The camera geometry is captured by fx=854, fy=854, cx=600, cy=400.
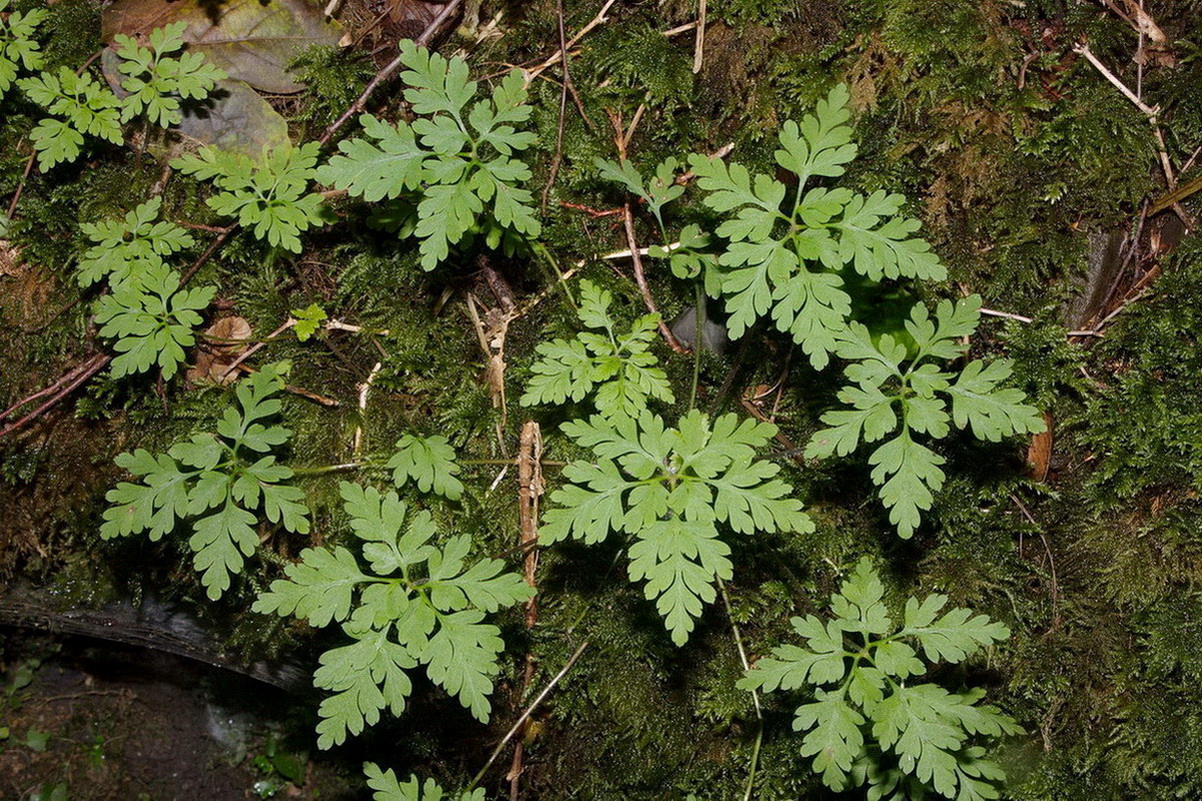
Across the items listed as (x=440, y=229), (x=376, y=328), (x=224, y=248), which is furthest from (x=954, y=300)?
(x=224, y=248)

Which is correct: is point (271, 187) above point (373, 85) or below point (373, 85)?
below

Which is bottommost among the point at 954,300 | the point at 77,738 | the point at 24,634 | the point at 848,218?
the point at 77,738

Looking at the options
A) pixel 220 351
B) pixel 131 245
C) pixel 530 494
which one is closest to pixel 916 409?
pixel 530 494

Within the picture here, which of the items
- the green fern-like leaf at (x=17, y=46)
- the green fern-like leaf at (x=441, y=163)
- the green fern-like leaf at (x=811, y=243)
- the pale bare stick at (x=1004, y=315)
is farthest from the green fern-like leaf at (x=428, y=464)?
the green fern-like leaf at (x=17, y=46)

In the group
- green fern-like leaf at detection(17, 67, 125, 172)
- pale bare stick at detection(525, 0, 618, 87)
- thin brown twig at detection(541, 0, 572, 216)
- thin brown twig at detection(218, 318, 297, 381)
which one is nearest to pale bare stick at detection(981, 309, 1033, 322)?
thin brown twig at detection(541, 0, 572, 216)

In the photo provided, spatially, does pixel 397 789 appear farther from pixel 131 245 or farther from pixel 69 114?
pixel 69 114

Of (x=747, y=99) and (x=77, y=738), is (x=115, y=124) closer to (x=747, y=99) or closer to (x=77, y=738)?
(x=747, y=99)
